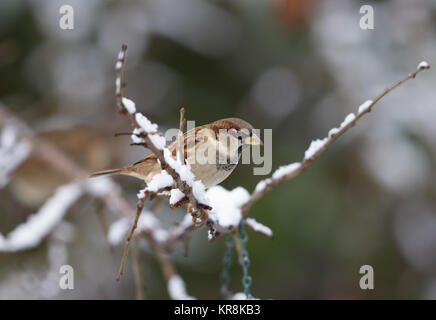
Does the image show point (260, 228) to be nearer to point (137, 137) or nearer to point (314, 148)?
point (314, 148)

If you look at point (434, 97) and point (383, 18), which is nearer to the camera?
point (434, 97)

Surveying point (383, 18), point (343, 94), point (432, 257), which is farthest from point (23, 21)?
point (432, 257)

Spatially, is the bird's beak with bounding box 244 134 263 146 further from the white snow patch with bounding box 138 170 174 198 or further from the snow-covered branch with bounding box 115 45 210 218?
the white snow patch with bounding box 138 170 174 198

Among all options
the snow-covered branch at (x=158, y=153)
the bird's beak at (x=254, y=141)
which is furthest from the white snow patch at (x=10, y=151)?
the snow-covered branch at (x=158, y=153)

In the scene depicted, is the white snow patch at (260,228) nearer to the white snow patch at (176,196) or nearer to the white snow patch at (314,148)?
the white snow patch at (314,148)

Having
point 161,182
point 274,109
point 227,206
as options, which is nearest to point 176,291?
point 227,206

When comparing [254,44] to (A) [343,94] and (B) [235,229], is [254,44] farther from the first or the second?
(B) [235,229]
